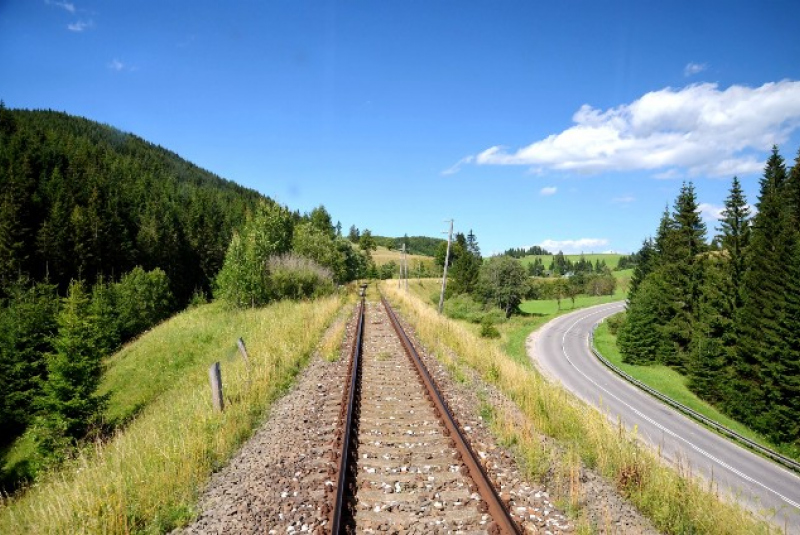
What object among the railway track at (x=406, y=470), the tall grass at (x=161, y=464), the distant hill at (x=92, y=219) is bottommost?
the tall grass at (x=161, y=464)

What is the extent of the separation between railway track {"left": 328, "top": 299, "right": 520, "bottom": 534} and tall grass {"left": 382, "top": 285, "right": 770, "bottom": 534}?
99 centimetres

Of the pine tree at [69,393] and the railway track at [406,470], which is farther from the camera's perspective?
the pine tree at [69,393]

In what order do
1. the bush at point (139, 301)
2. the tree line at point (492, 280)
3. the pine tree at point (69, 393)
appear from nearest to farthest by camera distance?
the pine tree at point (69, 393) < the bush at point (139, 301) < the tree line at point (492, 280)

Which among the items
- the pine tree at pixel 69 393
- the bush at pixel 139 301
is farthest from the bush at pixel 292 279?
the bush at pixel 139 301

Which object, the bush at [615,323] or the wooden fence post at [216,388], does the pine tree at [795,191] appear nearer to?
the bush at [615,323]

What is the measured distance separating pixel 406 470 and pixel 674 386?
45330mm

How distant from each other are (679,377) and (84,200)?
276 ft

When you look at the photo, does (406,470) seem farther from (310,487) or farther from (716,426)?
(716,426)

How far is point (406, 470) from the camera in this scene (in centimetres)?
556

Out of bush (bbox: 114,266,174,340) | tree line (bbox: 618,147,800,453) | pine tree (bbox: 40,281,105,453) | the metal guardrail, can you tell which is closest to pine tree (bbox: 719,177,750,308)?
tree line (bbox: 618,147,800,453)

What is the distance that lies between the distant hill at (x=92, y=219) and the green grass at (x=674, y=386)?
6459 cm

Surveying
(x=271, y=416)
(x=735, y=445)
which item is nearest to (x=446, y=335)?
(x=271, y=416)

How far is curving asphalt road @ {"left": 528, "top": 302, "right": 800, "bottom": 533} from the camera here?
72.7 ft

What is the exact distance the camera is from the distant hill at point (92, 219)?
173ft
